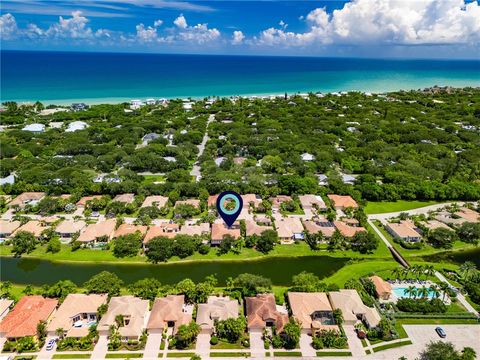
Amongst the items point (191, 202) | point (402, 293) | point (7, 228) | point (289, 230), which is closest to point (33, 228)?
point (7, 228)

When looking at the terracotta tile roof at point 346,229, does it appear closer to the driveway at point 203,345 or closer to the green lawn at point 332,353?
the green lawn at point 332,353

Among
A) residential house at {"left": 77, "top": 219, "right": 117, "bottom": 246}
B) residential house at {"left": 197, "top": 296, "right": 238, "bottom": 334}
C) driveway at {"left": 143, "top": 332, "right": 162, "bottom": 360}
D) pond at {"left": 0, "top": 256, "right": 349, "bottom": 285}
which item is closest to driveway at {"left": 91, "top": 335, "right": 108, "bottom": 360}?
driveway at {"left": 143, "top": 332, "right": 162, "bottom": 360}

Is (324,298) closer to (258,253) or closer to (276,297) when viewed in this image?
(276,297)

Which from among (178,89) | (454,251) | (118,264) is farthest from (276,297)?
(178,89)

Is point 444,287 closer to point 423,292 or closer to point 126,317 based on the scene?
point 423,292

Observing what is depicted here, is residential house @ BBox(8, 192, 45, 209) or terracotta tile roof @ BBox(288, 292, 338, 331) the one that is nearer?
terracotta tile roof @ BBox(288, 292, 338, 331)

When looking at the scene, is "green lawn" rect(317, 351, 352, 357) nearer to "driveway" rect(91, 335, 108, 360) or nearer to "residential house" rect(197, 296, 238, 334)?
"residential house" rect(197, 296, 238, 334)
